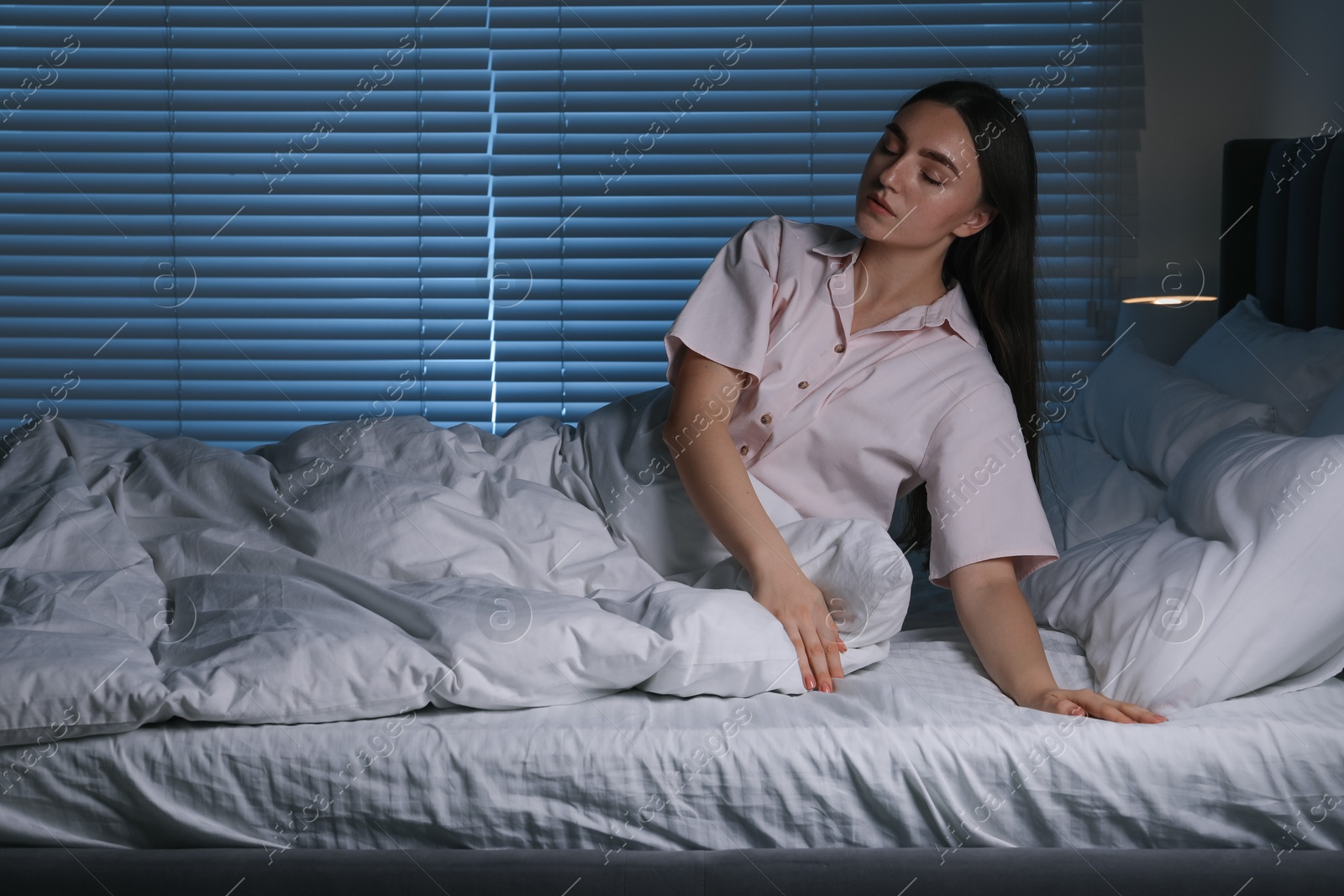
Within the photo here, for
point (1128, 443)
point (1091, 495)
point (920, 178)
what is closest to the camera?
point (920, 178)

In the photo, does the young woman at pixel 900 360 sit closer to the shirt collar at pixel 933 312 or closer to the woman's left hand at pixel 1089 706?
the shirt collar at pixel 933 312

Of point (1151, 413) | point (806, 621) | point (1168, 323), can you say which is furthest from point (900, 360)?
point (1168, 323)

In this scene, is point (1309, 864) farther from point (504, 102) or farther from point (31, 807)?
point (504, 102)

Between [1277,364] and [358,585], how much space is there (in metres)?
1.31

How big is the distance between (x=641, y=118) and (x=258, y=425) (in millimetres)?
1197

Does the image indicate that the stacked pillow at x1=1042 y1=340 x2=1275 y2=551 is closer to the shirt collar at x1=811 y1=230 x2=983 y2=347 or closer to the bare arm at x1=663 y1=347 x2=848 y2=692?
the shirt collar at x1=811 y1=230 x2=983 y2=347

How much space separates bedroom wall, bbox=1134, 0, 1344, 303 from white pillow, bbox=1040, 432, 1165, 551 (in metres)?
0.88

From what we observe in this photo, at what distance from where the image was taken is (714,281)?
4.54 feet

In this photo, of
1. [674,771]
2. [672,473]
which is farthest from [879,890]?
[672,473]

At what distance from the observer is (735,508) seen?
117 centimetres

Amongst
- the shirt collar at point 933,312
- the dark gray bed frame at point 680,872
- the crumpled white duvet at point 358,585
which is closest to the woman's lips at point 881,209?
the shirt collar at point 933,312

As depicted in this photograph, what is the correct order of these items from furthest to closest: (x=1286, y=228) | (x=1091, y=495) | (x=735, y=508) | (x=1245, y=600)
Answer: (x=1286, y=228), (x=1091, y=495), (x=735, y=508), (x=1245, y=600)

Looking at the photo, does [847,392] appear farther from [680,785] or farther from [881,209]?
[680,785]

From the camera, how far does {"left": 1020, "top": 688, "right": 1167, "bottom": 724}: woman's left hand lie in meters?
0.96
